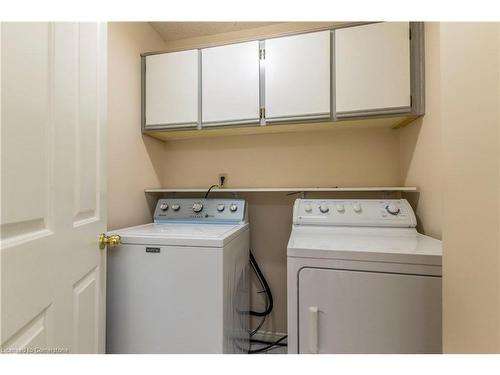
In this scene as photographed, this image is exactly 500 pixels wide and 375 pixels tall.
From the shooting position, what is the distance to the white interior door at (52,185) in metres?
0.54

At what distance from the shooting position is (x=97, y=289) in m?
0.95

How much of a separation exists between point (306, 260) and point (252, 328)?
1269 mm

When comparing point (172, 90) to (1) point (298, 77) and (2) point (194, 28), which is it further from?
(1) point (298, 77)

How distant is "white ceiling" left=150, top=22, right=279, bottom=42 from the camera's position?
1886mm

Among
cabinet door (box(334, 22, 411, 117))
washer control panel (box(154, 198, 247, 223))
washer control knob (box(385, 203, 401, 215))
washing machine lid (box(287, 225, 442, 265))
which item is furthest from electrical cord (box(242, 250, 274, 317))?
cabinet door (box(334, 22, 411, 117))

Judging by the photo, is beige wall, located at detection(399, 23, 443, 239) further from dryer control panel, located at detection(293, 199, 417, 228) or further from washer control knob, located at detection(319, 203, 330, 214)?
washer control knob, located at detection(319, 203, 330, 214)

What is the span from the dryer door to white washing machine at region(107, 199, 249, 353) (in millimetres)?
411

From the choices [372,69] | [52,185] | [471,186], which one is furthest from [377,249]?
[52,185]

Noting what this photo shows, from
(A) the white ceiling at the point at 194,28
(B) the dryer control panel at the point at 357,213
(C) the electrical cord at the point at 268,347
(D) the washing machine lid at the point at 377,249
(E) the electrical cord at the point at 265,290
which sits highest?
(A) the white ceiling at the point at 194,28

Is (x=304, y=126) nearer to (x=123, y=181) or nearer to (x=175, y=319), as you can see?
(x=123, y=181)

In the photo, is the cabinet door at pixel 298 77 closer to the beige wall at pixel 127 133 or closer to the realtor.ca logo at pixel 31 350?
the beige wall at pixel 127 133

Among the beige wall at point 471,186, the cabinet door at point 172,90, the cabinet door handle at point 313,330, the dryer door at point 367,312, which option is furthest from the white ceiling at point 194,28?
the cabinet door handle at point 313,330

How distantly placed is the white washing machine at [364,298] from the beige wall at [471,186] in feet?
1.06
